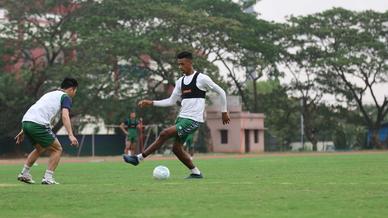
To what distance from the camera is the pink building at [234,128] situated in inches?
2242

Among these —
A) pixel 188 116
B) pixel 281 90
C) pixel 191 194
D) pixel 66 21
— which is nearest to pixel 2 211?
pixel 191 194

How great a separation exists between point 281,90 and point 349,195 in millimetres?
52411

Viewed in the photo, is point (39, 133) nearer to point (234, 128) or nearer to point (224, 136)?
point (224, 136)

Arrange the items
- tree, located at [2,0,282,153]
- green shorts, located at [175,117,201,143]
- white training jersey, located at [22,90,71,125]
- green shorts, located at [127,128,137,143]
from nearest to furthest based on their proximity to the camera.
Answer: white training jersey, located at [22,90,71,125] < green shorts, located at [175,117,201,143] < green shorts, located at [127,128,137,143] < tree, located at [2,0,282,153]

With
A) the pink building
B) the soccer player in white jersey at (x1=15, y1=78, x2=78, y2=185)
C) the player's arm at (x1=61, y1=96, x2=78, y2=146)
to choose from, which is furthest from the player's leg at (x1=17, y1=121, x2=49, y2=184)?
the pink building

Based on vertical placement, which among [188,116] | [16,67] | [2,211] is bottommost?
[2,211]

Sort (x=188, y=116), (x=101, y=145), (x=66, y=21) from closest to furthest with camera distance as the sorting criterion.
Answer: (x=188, y=116) → (x=66, y=21) → (x=101, y=145)

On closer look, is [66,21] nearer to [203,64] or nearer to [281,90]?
[203,64]

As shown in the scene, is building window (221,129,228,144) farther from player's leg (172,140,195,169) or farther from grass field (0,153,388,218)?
grass field (0,153,388,218)

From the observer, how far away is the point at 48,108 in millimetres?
11719

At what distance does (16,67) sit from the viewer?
45.5 m

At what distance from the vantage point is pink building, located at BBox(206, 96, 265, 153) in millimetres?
56938

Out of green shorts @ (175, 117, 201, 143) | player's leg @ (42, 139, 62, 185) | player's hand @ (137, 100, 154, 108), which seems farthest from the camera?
player's hand @ (137, 100, 154, 108)

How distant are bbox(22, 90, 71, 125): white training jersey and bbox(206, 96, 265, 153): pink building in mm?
44431
